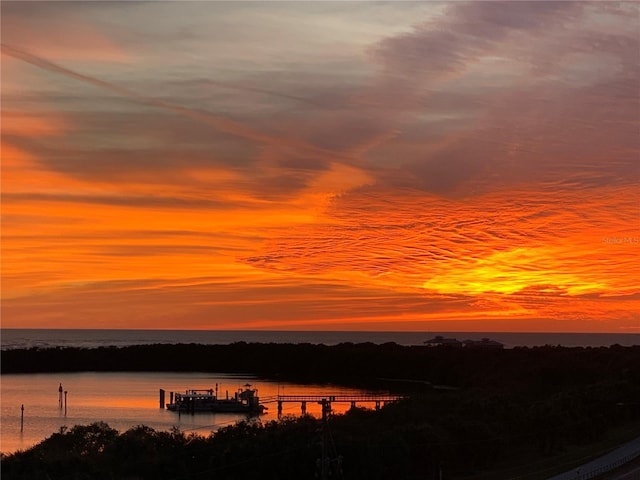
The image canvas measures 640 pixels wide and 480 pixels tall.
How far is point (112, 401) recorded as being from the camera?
83812mm

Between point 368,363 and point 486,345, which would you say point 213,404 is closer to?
point 368,363

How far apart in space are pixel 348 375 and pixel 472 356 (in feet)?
59.9

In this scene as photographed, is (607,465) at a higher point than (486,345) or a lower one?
lower

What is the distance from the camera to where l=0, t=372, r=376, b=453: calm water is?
215ft

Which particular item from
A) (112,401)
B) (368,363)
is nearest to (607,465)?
(112,401)

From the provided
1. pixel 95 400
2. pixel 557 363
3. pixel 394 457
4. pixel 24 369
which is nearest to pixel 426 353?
pixel 557 363

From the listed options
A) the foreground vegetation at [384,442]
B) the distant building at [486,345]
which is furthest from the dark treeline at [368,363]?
the distant building at [486,345]

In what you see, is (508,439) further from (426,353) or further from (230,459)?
(426,353)

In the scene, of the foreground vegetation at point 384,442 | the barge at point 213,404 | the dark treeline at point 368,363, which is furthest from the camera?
the dark treeline at point 368,363

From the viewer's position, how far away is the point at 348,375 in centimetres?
12306

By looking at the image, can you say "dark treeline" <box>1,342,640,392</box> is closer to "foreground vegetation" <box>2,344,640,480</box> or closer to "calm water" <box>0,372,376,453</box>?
"foreground vegetation" <box>2,344,640,480</box>

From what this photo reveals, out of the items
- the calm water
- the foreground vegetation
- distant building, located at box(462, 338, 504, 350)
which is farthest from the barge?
distant building, located at box(462, 338, 504, 350)

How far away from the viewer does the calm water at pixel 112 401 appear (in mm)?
65438

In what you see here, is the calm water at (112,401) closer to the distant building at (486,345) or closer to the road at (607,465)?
the road at (607,465)
